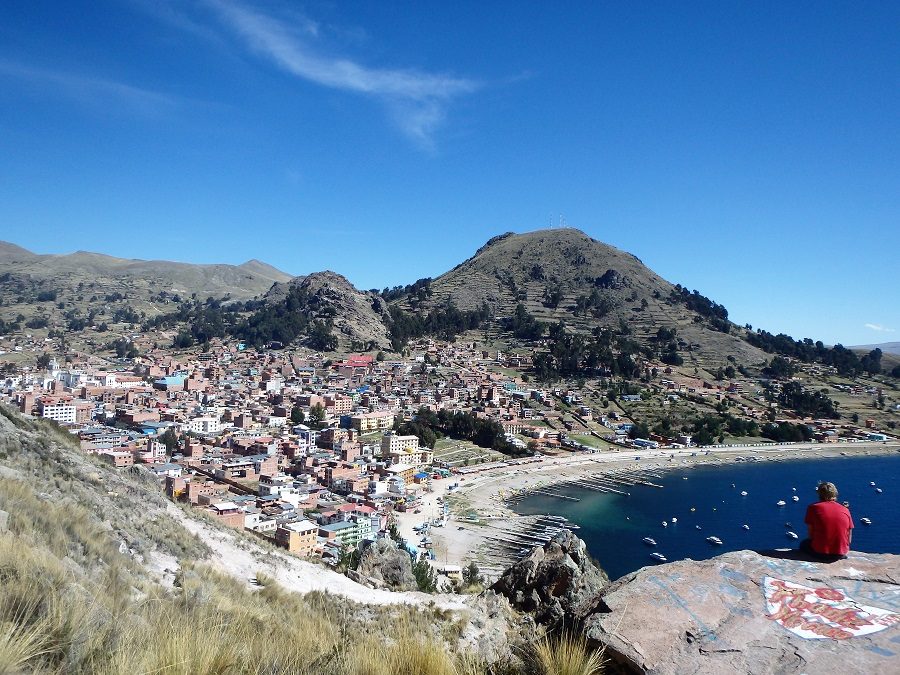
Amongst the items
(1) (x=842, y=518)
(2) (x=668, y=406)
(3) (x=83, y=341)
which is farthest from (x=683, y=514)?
(3) (x=83, y=341)

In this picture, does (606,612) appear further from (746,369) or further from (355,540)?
(746,369)

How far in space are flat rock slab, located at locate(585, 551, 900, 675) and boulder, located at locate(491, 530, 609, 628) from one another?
255 cm

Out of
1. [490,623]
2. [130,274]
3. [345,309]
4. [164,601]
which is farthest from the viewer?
[130,274]

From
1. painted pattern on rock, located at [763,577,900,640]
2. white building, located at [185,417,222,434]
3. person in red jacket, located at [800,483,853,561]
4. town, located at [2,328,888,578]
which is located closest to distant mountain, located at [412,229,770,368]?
town, located at [2,328,888,578]

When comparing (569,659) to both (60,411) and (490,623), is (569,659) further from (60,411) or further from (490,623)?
(60,411)

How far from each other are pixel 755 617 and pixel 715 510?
34.8 metres

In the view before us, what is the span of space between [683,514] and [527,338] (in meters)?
49.7

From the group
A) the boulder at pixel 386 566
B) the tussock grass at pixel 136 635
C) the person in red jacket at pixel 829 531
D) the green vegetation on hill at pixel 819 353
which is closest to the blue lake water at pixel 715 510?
the boulder at pixel 386 566

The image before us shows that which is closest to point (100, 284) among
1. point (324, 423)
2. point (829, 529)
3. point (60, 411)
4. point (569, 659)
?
point (60, 411)

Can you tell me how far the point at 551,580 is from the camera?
5637mm

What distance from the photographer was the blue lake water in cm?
2586

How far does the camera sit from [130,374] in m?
54.8

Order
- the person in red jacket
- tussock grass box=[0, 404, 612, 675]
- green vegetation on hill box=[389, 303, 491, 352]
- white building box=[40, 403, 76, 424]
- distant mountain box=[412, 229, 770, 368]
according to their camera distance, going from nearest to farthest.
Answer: tussock grass box=[0, 404, 612, 675] → the person in red jacket → white building box=[40, 403, 76, 424] → green vegetation on hill box=[389, 303, 491, 352] → distant mountain box=[412, 229, 770, 368]

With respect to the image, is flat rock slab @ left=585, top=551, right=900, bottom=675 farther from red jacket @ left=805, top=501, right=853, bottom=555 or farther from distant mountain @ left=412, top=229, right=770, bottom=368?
distant mountain @ left=412, top=229, right=770, bottom=368
